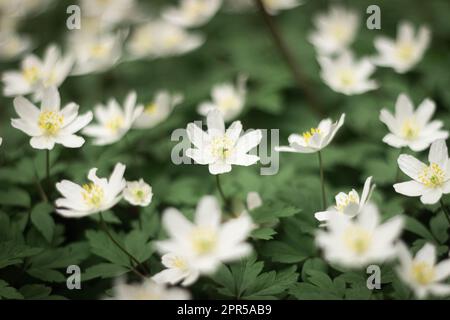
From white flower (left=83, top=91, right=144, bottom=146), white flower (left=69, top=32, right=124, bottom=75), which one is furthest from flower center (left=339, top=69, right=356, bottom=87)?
white flower (left=69, top=32, right=124, bottom=75)

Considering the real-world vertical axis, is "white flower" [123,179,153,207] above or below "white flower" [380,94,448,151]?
below

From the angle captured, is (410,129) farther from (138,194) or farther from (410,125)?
(138,194)

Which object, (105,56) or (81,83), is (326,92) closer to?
(105,56)

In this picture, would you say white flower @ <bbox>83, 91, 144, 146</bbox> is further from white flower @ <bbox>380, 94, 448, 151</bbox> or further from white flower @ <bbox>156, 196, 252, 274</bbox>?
white flower @ <bbox>380, 94, 448, 151</bbox>

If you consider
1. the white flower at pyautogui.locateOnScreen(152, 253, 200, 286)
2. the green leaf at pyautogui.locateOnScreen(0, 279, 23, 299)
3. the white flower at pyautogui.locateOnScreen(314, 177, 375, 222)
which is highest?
the white flower at pyautogui.locateOnScreen(314, 177, 375, 222)

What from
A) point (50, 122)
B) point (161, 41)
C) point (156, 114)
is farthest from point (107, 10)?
point (50, 122)
